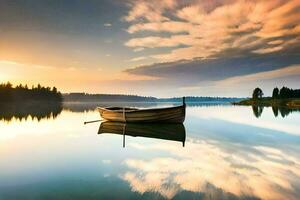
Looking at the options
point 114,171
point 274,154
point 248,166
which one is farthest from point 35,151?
point 274,154

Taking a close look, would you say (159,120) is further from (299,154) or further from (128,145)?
(299,154)

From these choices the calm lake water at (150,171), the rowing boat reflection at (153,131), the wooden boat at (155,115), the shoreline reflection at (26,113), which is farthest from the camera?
the shoreline reflection at (26,113)

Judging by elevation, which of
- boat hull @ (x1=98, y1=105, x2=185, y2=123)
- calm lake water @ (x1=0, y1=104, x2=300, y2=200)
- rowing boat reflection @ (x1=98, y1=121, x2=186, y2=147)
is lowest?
rowing boat reflection @ (x1=98, y1=121, x2=186, y2=147)

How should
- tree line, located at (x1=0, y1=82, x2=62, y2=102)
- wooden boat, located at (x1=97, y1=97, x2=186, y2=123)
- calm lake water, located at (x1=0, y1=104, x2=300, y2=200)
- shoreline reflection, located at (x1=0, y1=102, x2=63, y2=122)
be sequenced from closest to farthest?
calm lake water, located at (x1=0, y1=104, x2=300, y2=200) → wooden boat, located at (x1=97, y1=97, x2=186, y2=123) → shoreline reflection, located at (x1=0, y1=102, x2=63, y2=122) → tree line, located at (x1=0, y1=82, x2=62, y2=102)

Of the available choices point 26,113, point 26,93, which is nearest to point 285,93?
point 26,113

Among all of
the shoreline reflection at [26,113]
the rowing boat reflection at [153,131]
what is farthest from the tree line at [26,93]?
the rowing boat reflection at [153,131]

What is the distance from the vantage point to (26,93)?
158000 mm

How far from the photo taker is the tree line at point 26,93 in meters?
140

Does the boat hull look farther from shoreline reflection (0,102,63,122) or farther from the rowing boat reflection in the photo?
shoreline reflection (0,102,63,122)

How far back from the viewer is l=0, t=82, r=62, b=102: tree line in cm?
14000

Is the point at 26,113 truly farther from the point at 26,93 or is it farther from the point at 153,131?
the point at 26,93

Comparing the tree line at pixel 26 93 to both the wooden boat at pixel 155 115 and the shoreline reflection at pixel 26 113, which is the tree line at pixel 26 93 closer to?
the shoreline reflection at pixel 26 113

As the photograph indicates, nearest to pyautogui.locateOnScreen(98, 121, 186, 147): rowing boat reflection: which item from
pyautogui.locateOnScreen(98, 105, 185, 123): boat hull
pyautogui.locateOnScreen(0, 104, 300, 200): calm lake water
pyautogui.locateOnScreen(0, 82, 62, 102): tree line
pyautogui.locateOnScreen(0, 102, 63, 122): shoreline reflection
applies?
pyautogui.locateOnScreen(98, 105, 185, 123): boat hull

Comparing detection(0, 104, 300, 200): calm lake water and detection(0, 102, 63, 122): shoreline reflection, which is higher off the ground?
detection(0, 104, 300, 200): calm lake water
